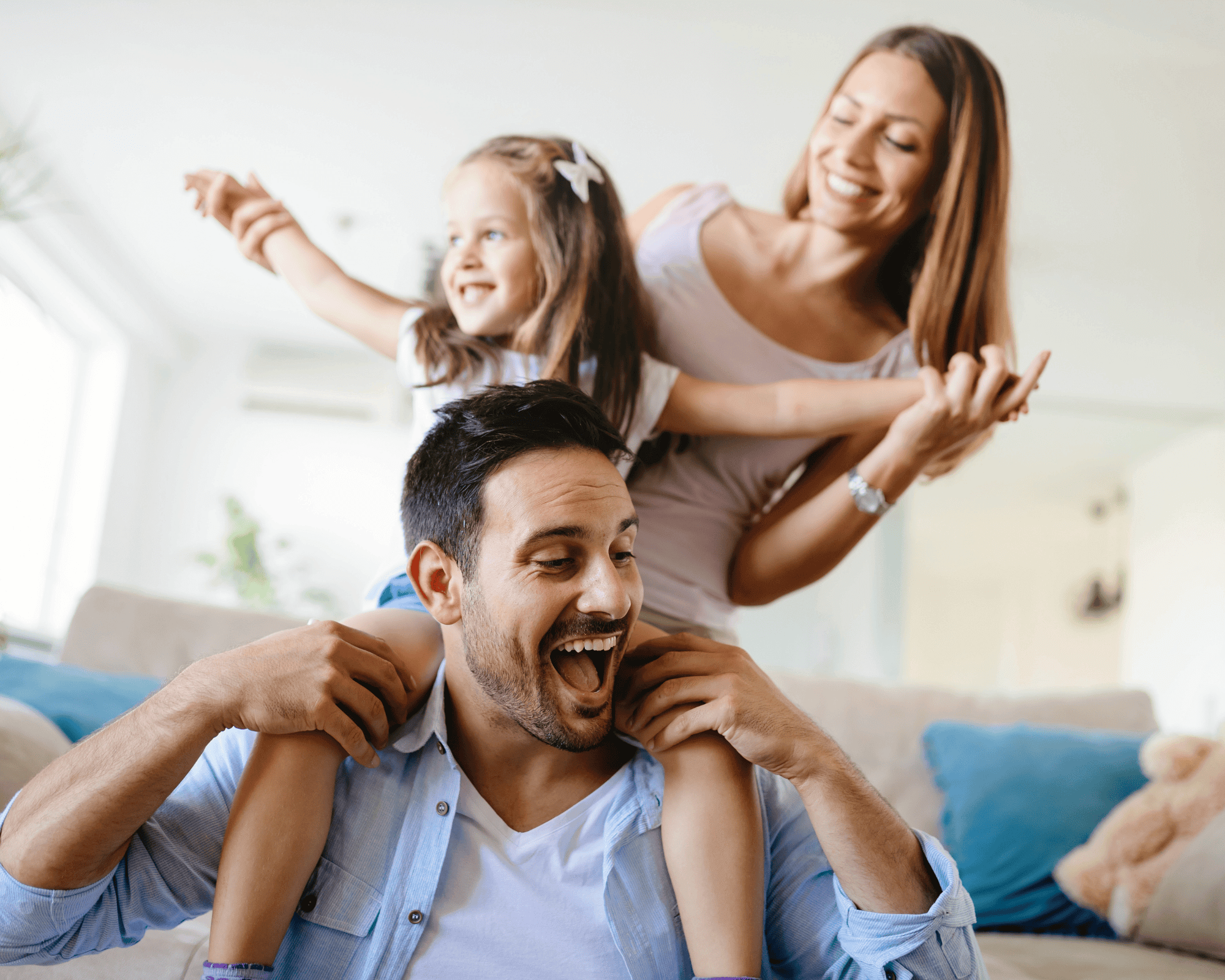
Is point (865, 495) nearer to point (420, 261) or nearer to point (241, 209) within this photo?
point (241, 209)

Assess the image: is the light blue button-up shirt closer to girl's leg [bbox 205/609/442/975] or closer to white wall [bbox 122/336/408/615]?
girl's leg [bbox 205/609/442/975]

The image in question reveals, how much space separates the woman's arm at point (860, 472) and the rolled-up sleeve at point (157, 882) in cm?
81

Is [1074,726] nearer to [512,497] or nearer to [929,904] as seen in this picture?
[929,904]

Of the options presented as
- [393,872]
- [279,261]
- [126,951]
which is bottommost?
[126,951]

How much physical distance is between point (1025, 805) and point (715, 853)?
1104 mm

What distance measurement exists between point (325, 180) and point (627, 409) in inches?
114

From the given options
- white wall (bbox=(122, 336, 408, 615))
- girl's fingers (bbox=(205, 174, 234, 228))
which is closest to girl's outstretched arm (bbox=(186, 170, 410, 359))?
girl's fingers (bbox=(205, 174, 234, 228))

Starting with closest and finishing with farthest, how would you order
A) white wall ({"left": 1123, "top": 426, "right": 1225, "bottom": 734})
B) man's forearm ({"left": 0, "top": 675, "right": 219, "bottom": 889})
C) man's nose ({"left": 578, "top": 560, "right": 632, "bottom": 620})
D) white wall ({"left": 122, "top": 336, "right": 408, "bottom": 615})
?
man's forearm ({"left": 0, "top": 675, "right": 219, "bottom": 889})
man's nose ({"left": 578, "top": 560, "right": 632, "bottom": 620})
white wall ({"left": 1123, "top": 426, "right": 1225, "bottom": 734})
white wall ({"left": 122, "top": 336, "right": 408, "bottom": 615})

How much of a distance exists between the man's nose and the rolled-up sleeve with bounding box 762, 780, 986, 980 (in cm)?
32

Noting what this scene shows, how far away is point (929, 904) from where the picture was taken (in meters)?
1.03

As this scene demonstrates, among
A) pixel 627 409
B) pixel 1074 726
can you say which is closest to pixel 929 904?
pixel 627 409

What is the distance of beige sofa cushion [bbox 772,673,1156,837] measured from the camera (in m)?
2.04

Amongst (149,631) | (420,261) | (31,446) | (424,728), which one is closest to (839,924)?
(424,728)

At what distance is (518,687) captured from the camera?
106cm
